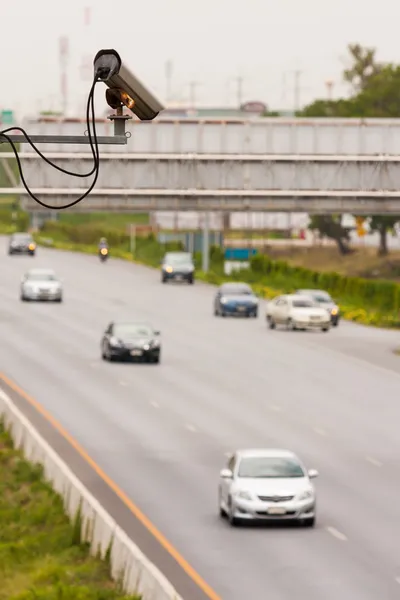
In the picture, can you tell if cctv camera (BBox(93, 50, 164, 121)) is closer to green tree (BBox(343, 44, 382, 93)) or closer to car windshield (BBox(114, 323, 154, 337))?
car windshield (BBox(114, 323, 154, 337))

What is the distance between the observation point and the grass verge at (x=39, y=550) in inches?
1160

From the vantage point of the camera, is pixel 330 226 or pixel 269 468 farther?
pixel 330 226

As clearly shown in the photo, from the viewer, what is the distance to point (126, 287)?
106188 mm

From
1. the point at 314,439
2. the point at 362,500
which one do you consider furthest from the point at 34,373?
the point at 362,500

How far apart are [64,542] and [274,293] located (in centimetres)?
6795

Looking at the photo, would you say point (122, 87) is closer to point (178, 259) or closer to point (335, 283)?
point (335, 283)

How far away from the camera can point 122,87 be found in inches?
491

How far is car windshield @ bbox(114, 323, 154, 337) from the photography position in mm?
66562

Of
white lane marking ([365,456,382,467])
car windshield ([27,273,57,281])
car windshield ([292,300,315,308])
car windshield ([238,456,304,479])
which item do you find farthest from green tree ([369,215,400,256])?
car windshield ([238,456,304,479])

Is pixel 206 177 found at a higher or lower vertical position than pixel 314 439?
higher

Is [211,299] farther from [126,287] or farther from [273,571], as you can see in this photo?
[273,571]

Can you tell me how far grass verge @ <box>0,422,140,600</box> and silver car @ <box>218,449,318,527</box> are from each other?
134 inches

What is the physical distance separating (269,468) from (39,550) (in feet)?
16.3

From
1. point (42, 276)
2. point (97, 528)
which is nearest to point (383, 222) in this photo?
point (42, 276)
